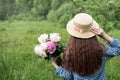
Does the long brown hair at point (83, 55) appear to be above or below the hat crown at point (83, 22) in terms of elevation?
below

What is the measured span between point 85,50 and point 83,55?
0.05 m

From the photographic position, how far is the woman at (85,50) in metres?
3.63

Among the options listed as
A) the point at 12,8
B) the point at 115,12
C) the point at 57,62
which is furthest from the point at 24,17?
the point at 57,62

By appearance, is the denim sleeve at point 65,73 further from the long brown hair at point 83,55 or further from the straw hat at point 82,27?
the straw hat at point 82,27

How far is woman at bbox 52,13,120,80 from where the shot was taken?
363 centimetres

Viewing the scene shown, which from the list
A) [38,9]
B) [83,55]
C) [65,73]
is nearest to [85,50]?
[83,55]

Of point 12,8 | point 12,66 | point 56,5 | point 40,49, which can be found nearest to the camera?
point 40,49

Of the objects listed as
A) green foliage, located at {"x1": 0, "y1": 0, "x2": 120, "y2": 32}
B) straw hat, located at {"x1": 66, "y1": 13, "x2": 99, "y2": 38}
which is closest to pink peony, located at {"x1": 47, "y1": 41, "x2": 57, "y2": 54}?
straw hat, located at {"x1": 66, "y1": 13, "x2": 99, "y2": 38}

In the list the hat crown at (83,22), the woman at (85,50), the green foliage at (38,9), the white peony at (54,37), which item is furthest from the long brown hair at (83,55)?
the green foliage at (38,9)

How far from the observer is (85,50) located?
3.64 m

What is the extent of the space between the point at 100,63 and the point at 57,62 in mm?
465

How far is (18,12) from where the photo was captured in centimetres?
2405

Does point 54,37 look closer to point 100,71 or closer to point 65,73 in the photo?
point 65,73

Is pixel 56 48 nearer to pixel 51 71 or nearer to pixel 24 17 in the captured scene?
pixel 51 71
